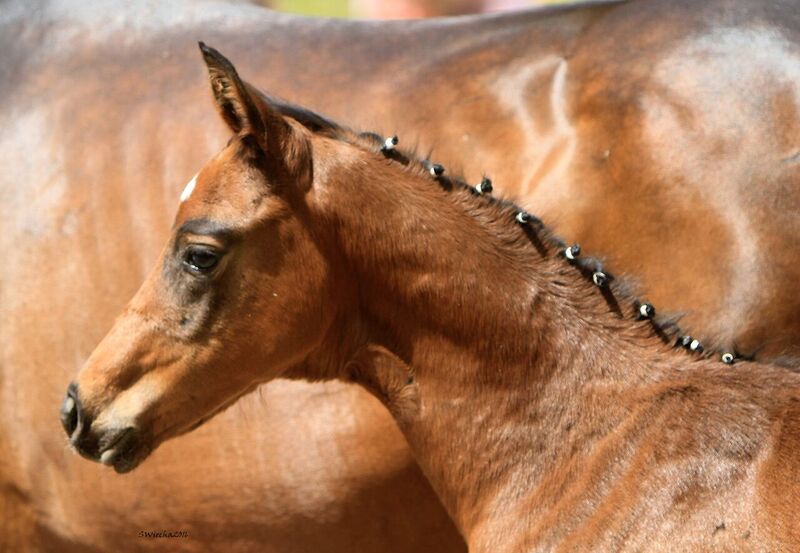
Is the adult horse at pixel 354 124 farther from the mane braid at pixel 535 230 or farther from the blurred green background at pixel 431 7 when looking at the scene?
the blurred green background at pixel 431 7

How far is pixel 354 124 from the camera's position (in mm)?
3100

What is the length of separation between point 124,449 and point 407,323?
1.99 ft

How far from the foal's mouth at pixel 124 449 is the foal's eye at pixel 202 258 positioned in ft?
1.12

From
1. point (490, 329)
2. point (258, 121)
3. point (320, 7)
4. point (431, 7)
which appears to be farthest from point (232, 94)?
point (320, 7)

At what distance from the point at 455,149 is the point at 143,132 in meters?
0.85

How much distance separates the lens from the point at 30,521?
3.44 meters

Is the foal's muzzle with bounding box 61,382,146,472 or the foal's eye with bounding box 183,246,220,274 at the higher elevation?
the foal's eye with bounding box 183,246,220,274

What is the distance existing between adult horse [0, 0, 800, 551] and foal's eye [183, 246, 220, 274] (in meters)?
0.69

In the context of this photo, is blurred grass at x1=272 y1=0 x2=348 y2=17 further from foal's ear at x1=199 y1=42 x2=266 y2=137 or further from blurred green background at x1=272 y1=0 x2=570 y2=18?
foal's ear at x1=199 y1=42 x2=266 y2=137

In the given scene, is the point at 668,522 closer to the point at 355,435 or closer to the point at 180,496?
the point at 355,435

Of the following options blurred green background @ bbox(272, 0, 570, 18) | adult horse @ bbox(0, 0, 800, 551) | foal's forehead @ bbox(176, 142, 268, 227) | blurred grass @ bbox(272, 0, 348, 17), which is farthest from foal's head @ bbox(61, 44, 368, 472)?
blurred grass @ bbox(272, 0, 348, 17)

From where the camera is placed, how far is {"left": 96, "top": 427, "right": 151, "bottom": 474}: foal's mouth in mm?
2473

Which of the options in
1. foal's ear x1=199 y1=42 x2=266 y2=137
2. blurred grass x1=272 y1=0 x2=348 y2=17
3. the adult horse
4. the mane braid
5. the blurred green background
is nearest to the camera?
foal's ear x1=199 y1=42 x2=266 y2=137

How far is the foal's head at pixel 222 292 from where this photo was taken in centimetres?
243
